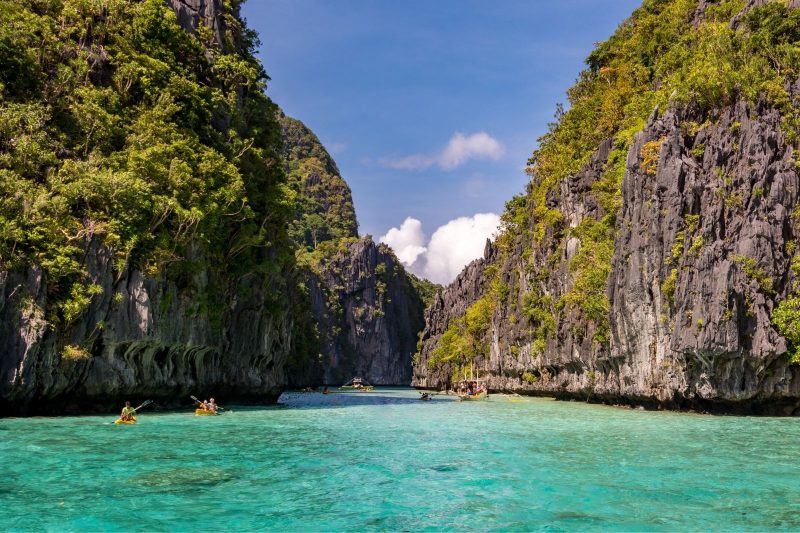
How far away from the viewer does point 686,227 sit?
28594mm

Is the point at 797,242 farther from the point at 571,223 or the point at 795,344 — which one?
the point at 571,223

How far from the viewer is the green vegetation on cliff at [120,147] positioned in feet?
77.5

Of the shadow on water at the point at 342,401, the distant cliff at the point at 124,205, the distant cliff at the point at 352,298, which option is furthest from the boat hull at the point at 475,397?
the distant cliff at the point at 352,298

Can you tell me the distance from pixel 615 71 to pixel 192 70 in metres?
35.8

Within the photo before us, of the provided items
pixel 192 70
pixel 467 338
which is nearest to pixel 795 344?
pixel 192 70

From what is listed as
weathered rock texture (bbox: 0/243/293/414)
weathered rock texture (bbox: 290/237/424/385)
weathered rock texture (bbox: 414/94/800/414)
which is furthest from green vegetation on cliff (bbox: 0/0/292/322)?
weathered rock texture (bbox: 290/237/424/385)

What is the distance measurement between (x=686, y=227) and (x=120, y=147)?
27402mm

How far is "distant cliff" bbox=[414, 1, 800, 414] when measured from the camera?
2488cm

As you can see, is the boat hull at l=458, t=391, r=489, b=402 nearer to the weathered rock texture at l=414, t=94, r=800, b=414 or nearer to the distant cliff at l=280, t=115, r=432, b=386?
the weathered rock texture at l=414, t=94, r=800, b=414

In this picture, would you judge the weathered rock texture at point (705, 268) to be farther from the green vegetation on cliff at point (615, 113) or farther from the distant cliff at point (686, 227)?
the green vegetation on cliff at point (615, 113)

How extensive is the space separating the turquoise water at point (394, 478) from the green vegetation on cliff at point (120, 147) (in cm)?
749

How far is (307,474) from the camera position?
43.6 ft

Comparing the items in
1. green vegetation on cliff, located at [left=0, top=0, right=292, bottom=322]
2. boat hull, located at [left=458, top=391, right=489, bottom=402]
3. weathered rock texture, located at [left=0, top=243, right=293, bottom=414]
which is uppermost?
green vegetation on cliff, located at [left=0, top=0, right=292, bottom=322]

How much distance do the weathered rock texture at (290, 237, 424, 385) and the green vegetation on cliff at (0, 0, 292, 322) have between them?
268 feet
